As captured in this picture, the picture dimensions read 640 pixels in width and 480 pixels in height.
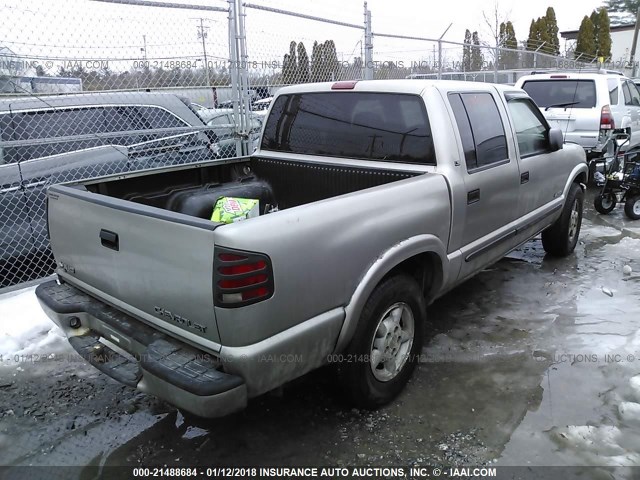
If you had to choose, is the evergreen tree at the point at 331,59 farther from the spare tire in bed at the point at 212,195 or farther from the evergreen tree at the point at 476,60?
the evergreen tree at the point at 476,60

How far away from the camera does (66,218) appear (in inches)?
122

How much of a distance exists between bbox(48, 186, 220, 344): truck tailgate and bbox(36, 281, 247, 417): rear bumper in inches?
3.1

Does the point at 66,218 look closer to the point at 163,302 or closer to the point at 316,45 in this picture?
the point at 163,302

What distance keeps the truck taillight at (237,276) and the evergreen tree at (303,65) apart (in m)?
6.16

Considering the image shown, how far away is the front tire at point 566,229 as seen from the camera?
5.56m

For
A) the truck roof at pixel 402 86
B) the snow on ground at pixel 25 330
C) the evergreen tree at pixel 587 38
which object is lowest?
the snow on ground at pixel 25 330

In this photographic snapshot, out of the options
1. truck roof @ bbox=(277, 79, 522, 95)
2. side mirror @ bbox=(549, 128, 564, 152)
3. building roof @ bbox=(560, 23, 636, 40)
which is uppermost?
building roof @ bbox=(560, 23, 636, 40)

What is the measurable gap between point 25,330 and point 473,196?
3.66 meters

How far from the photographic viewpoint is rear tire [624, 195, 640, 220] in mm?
7355

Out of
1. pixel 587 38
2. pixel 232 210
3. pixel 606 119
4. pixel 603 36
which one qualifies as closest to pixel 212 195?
pixel 232 210

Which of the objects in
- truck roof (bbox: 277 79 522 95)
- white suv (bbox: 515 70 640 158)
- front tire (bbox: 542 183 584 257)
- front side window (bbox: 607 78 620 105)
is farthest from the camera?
front side window (bbox: 607 78 620 105)

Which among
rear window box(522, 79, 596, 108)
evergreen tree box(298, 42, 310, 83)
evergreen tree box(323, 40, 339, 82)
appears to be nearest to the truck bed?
evergreen tree box(298, 42, 310, 83)

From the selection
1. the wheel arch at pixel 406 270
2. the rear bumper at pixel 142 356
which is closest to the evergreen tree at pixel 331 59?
the wheel arch at pixel 406 270

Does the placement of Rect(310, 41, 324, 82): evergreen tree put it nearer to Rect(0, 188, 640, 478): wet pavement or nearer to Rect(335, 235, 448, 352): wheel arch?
Rect(0, 188, 640, 478): wet pavement
